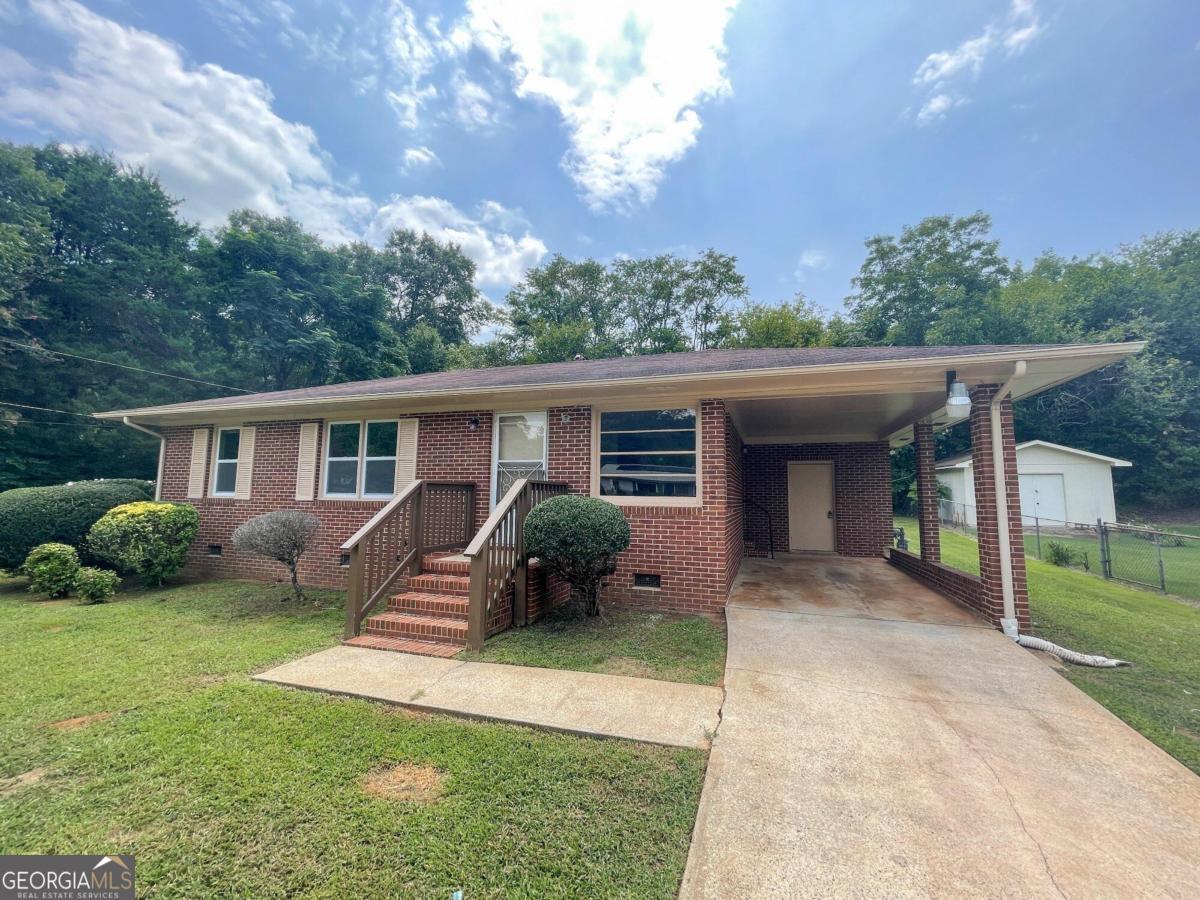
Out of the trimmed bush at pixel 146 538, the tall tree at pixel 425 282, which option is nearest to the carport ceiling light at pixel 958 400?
the trimmed bush at pixel 146 538

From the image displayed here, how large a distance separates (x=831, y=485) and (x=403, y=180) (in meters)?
18.3

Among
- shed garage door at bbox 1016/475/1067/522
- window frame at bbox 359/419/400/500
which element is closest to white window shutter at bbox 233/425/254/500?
window frame at bbox 359/419/400/500

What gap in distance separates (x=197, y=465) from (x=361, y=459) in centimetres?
384

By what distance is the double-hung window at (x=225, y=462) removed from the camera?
28.2 feet

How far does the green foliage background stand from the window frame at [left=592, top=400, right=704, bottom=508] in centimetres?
1842

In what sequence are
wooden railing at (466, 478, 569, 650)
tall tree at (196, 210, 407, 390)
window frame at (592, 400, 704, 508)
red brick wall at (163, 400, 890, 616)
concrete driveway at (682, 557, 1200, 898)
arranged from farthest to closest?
1. tall tree at (196, 210, 407, 390)
2. window frame at (592, 400, 704, 508)
3. red brick wall at (163, 400, 890, 616)
4. wooden railing at (466, 478, 569, 650)
5. concrete driveway at (682, 557, 1200, 898)

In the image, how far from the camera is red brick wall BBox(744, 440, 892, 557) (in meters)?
10.2

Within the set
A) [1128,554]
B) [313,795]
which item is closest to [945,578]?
[313,795]

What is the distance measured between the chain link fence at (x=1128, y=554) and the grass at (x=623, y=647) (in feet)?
15.0

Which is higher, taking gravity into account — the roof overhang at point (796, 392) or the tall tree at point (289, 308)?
the tall tree at point (289, 308)

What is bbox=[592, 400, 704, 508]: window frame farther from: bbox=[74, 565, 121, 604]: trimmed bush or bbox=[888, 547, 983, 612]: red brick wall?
bbox=[74, 565, 121, 604]: trimmed bush

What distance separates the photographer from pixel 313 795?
239 centimetres

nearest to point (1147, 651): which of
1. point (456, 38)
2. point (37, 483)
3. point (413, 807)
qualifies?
point (413, 807)

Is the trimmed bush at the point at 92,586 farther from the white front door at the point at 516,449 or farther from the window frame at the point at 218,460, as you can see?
the white front door at the point at 516,449
